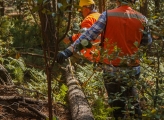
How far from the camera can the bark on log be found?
4879 millimetres

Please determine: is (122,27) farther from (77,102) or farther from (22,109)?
(22,109)

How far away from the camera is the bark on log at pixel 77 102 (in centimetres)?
488

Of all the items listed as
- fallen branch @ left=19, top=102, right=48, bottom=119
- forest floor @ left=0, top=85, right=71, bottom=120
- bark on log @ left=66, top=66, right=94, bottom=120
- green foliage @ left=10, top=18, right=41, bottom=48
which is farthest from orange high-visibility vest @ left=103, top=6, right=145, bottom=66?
green foliage @ left=10, top=18, right=41, bottom=48

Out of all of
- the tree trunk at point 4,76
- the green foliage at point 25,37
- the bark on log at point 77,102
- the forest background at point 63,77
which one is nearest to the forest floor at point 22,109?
the forest background at point 63,77

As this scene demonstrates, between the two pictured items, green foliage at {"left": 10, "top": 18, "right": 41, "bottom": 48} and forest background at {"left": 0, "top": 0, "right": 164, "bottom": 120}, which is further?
green foliage at {"left": 10, "top": 18, "right": 41, "bottom": 48}

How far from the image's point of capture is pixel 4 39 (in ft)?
41.2

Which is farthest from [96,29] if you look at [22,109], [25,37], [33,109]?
[25,37]

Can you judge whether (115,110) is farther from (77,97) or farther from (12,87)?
(12,87)

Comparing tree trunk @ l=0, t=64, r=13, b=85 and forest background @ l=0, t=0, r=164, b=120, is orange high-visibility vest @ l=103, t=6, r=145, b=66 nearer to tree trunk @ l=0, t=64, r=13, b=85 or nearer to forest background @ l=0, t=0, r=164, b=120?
forest background @ l=0, t=0, r=164, b=120

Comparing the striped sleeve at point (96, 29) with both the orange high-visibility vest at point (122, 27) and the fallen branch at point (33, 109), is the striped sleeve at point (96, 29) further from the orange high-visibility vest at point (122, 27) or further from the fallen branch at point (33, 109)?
the fallen branch at point (33, 109)

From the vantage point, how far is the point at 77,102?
5.49 metres

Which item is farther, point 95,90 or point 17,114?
point 95,90

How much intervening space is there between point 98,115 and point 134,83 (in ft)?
7.01

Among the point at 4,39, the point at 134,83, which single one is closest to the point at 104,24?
the point at 134,83
